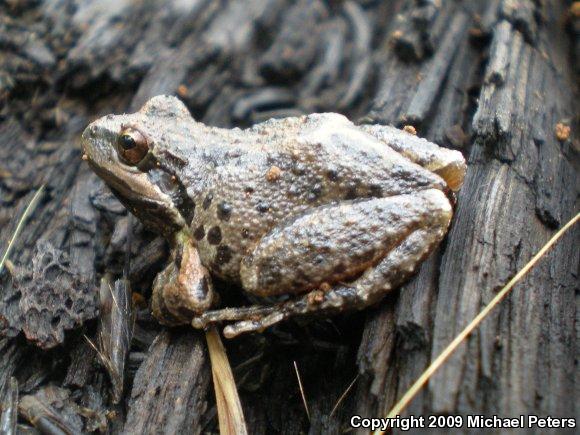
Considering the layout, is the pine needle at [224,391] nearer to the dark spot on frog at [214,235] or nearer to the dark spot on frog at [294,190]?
the dark spot on frog at [214,235]

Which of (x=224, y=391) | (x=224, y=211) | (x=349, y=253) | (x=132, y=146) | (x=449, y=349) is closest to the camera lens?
(x=449, y=349)

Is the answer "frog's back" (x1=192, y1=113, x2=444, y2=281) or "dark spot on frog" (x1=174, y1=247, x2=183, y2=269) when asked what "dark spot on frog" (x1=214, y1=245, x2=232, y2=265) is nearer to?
"frog's back" (x1=192, y1=113, x2=444, y2=281)

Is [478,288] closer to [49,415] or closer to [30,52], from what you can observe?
[49,415]

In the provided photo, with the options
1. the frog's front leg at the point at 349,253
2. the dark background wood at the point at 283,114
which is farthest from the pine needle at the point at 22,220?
the frog's front leg at the point at 349,253

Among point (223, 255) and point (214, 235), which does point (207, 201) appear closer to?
point (214, 235)

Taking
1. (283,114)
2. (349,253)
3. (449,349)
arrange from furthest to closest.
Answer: (283,114)
(349,253)
(449,349)

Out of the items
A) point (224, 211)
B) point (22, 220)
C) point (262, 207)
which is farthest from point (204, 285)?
point (22, 220)

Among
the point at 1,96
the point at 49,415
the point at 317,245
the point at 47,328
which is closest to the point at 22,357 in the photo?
the point at 47,328

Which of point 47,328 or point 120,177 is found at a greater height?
point 120,177
